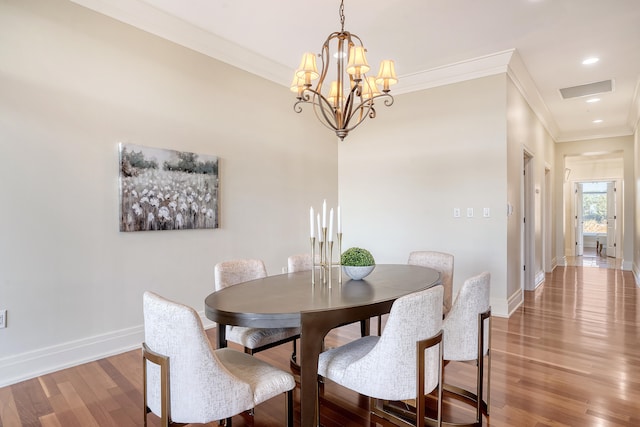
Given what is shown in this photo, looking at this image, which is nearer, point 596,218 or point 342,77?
point 342,77

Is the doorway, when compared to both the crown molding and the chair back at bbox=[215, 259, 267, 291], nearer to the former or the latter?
the crown molding

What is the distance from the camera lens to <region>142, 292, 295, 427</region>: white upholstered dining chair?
52.7 inches

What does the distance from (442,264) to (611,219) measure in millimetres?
9368

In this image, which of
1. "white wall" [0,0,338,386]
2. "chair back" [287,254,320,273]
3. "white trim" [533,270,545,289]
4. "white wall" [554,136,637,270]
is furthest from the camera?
"white wall" [554,136,637,270]

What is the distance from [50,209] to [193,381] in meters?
2.05

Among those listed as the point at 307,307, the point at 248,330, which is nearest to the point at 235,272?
the point at 248,330

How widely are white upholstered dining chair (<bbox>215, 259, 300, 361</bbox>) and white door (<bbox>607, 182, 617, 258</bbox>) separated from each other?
1036cm

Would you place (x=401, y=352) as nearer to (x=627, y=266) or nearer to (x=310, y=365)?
(x=310, y=365)

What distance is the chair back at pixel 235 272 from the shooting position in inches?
96.0

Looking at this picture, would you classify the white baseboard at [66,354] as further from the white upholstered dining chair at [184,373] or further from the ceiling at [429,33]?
the ceiling at [429,33]

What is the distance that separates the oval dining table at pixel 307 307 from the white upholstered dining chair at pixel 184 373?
0.90ft

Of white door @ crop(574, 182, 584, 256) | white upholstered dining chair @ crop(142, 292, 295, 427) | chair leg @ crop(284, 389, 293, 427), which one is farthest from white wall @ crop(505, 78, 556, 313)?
white door @ crop(574, 182, 584, 256)

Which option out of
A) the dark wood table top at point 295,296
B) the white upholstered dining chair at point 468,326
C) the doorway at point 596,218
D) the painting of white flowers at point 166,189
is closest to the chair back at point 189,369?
the dark wood table top at point 295,296

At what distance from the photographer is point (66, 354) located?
2.71 meters
